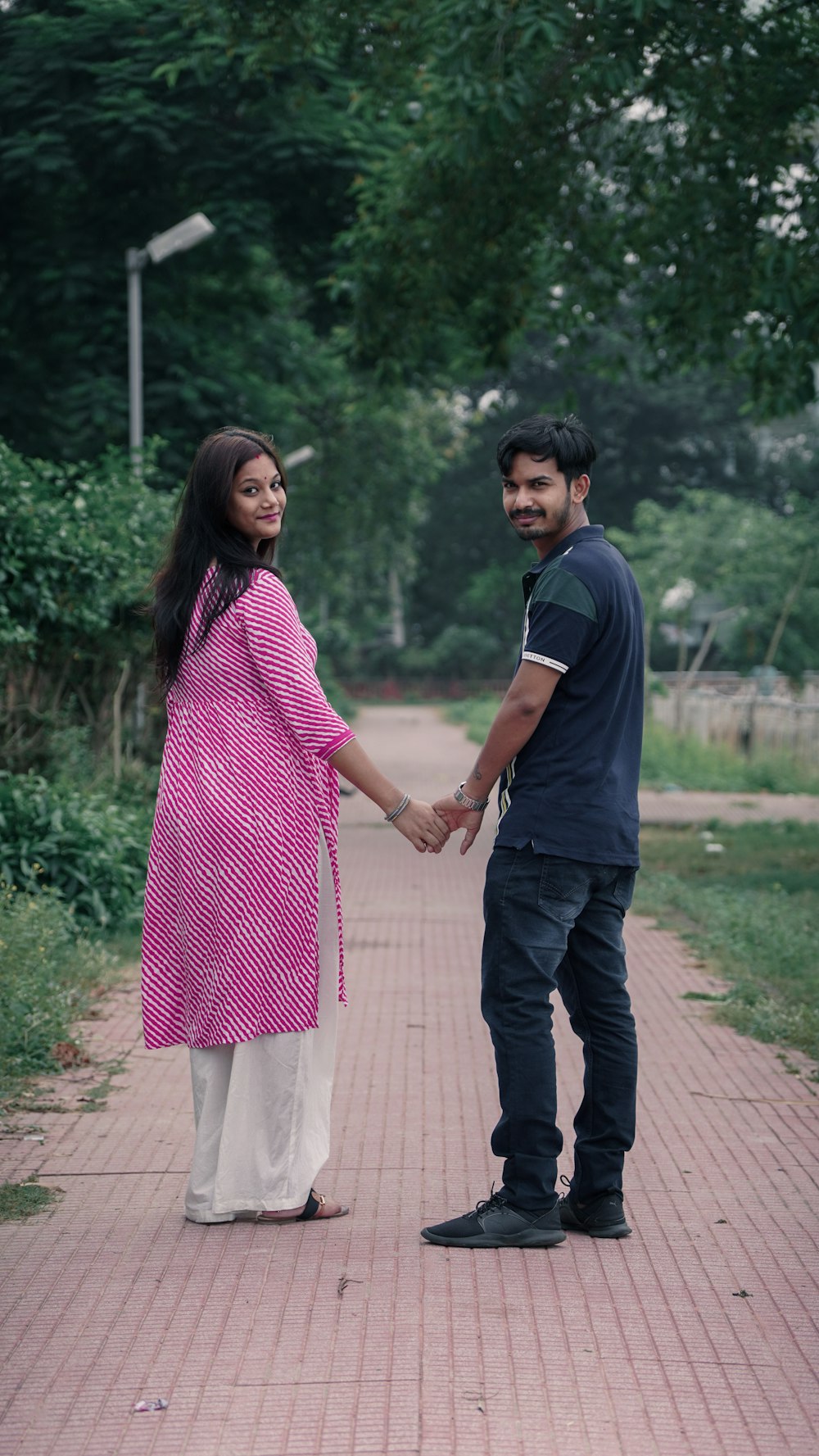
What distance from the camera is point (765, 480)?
5997 cm

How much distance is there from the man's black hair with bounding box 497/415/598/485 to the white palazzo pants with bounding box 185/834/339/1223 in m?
1.07

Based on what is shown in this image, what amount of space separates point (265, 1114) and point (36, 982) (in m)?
2.24

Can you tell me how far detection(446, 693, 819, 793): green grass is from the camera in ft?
68.7

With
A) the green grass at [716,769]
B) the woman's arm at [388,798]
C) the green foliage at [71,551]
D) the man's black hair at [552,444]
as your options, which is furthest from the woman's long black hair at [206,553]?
the green grass at [716,769]

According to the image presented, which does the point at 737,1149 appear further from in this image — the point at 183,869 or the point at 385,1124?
the point at 183,869

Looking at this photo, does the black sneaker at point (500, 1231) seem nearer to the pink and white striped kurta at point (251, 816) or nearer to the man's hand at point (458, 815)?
the pink and white striped kurta at point (251, 816)

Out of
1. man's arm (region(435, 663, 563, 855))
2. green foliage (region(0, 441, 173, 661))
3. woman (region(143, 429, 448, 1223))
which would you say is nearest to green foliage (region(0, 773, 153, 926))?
green foliage (region(0, 441, 173, 661))

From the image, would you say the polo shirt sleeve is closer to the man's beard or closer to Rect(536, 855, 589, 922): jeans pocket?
the man's beard

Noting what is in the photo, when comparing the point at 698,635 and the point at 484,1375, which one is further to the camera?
the point at 698,635

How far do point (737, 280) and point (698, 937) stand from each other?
5.51m

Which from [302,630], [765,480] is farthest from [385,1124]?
[765,480]

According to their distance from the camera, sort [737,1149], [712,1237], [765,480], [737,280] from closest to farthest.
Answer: [712,1237] → [737,1149] → [737,280] → [765,480]

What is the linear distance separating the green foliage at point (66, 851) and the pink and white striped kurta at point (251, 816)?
13.0 feet

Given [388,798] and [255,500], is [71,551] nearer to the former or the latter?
[255,500]
